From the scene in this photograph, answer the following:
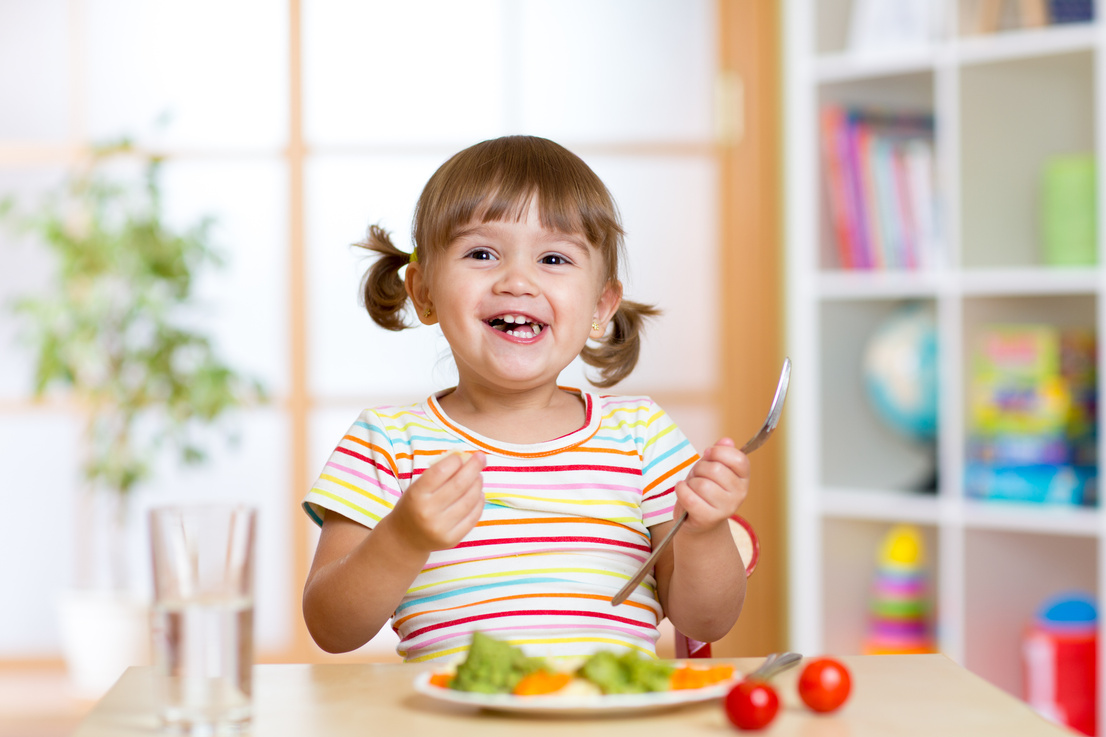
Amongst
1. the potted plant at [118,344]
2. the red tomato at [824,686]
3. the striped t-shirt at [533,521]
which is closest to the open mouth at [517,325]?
the striped t-shirt at [533,521]

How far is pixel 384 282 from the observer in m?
1.32

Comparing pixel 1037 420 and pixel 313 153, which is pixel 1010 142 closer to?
pixel 1037 420

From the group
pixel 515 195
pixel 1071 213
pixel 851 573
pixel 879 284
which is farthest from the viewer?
pixel 851 573

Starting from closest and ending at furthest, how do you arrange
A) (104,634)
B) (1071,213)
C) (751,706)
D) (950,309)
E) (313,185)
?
(751,706)
(1071,213)
(950,309)
(104,634)
(313,185)

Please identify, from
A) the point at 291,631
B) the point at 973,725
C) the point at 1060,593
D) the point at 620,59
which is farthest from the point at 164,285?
the point at 973,725

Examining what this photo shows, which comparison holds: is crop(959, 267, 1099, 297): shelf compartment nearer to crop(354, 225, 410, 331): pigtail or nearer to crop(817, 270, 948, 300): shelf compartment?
crop(817, 270, 948, 300): shelf compartment

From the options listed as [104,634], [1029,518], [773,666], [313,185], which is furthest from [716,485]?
[313,185]

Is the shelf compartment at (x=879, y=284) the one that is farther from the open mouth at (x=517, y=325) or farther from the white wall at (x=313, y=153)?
the open mouth at (x=517, y=325)

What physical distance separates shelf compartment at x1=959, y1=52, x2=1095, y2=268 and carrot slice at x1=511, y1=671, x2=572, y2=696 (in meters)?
1.93

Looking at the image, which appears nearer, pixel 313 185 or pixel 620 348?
pixel 620 348

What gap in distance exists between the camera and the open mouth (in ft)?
3.62

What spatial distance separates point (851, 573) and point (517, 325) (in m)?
1.72

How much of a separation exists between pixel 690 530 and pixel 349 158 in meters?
2.42

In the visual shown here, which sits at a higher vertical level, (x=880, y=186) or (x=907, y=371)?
(x=880, y=186)
